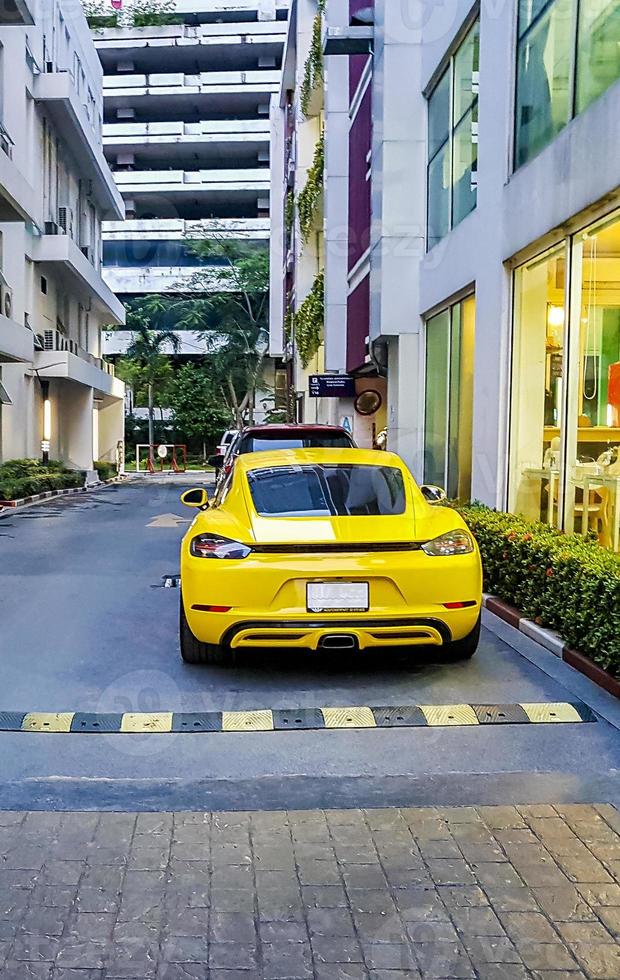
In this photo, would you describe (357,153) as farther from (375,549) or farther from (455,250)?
(375,549)

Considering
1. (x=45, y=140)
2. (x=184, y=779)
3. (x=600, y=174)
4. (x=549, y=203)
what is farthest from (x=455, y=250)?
(x=45, y=140)

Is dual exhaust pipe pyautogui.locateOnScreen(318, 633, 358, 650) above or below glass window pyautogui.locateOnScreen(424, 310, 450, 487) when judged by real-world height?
below

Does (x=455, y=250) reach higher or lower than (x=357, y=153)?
lower

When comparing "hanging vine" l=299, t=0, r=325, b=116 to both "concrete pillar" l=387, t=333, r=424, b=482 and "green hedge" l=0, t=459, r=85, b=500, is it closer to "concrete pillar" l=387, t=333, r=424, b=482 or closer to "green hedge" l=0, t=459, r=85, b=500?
"concrete pillar" l=387, t=333, r=424, b=482

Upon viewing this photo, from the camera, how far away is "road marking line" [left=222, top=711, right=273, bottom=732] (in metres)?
4.84

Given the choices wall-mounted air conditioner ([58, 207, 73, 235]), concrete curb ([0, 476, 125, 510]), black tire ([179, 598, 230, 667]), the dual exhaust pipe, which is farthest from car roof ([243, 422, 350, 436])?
wall-mounted air conditioner ([58, 207, 73, 235])

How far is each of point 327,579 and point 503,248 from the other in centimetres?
613

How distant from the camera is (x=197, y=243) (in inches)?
2153

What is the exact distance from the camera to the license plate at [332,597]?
5352 mm

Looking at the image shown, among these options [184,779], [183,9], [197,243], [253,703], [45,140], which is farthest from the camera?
[183,9]

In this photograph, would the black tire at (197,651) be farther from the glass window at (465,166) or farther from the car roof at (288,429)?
the glass window at (465,166)

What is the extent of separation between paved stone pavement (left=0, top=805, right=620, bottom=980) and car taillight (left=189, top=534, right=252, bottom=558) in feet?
6.33

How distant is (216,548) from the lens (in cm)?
555

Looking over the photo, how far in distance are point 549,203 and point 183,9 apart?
220ft
